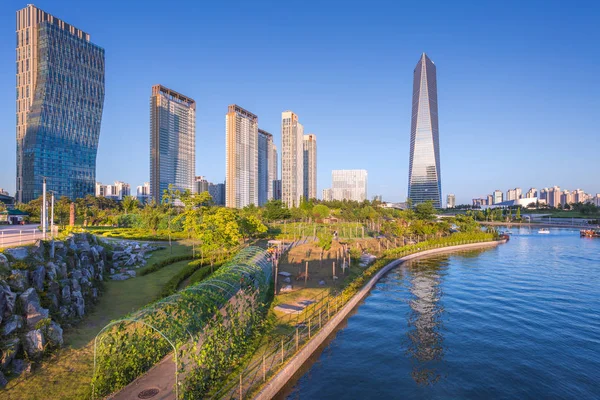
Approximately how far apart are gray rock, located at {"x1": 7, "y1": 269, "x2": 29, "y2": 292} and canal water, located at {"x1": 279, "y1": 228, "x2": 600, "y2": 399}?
43.1ft

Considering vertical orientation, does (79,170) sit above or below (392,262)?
above

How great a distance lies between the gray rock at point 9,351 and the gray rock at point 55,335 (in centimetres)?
149

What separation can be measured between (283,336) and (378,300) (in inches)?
520

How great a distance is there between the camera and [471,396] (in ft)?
47.6

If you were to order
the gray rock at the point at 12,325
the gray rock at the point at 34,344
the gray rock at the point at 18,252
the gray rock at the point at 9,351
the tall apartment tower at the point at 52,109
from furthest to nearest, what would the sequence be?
the tall apartment tower at the point at 52,109 < the gray rock at the point at 18,252 < the gray rock at the point at 34,344 < the gray rock at the point at 12,325 < the gray rock at the point at 9,351

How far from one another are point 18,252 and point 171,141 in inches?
5919

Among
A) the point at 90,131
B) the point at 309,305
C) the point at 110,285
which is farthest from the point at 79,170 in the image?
the point at 309,305

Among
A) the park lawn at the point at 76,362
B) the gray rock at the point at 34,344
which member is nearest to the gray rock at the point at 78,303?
the park lawn at the point at 76,362

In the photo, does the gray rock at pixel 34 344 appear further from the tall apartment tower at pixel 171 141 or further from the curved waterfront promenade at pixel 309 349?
the tall apartment tower at pixel 171 141

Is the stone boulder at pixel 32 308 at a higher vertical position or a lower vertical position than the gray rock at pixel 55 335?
higher

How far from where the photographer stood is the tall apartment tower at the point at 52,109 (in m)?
115

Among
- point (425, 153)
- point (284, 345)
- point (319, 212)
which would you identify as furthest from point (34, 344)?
point (425, 153)

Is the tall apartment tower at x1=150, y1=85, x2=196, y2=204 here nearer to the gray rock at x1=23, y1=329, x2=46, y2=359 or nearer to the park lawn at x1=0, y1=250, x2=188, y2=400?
the park lawn at x1=0, y1=250, x2=188, y2=400

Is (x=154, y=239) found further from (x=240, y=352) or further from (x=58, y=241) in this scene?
(x=240, y=352)
